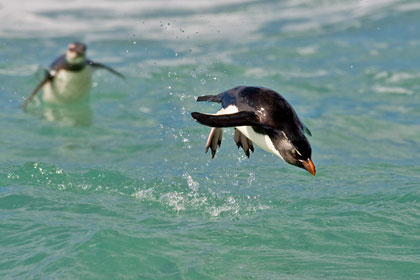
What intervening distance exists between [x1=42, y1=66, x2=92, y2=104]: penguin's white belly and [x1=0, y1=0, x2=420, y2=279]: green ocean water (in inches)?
9.6

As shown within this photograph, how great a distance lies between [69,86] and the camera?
11555 mm

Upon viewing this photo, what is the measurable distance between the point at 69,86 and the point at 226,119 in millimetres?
7197

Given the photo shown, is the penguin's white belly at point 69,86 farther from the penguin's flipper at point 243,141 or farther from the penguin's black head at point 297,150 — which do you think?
the penguin's black head at point 297,150

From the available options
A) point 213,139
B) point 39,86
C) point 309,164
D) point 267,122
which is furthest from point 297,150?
point 39,86

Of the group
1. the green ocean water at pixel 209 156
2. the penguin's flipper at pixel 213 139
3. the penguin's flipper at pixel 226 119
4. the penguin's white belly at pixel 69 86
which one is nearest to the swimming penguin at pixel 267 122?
the penguin's flipper at pixel 226 119

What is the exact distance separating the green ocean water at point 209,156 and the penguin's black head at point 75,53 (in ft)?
1.99

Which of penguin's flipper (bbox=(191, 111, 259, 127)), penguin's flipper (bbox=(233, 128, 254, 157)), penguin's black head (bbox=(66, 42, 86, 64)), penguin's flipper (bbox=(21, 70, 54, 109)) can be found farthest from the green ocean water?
penguin's flipper (bbox=(191, 111, 259, 127))

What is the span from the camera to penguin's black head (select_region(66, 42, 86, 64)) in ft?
37.8

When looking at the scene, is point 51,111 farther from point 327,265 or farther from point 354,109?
point 327,265

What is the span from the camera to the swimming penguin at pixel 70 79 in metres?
11.5

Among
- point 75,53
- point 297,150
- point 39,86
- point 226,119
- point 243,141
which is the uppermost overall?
point 75,53

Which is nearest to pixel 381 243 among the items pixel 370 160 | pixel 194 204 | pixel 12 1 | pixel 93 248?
pixel 194 204

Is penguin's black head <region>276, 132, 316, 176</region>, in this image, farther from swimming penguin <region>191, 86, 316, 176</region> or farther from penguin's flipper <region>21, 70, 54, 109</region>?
penguin's flipper <region>21, 70, 54, 109</region>

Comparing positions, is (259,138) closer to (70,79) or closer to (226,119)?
(226,119)
